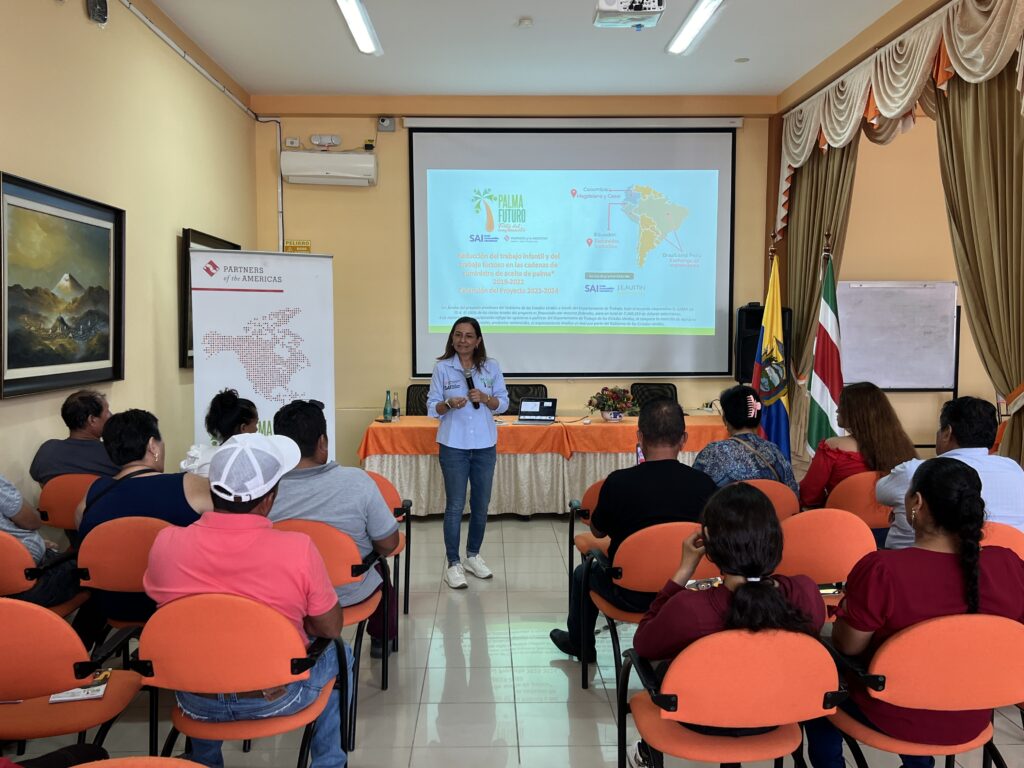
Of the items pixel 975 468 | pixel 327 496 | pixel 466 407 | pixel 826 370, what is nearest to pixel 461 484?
pixel 466 407

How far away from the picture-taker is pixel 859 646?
1.86 meters

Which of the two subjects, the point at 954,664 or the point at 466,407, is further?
the point at 466,407

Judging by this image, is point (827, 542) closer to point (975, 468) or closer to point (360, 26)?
point (975, 468)

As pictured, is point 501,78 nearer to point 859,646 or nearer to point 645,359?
point 645,359

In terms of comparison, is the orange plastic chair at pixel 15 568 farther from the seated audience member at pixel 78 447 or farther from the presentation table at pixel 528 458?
the presentation table at pixel 528 458

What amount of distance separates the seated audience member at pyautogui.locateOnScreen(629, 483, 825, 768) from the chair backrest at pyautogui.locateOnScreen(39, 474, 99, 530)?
8.33 ft

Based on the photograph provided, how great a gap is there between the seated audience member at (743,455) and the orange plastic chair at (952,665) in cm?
128

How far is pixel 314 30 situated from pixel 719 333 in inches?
162

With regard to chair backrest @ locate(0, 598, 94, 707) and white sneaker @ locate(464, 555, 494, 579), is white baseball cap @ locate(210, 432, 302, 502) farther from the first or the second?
white sneaker @ locate(464, 555, 494, 579)

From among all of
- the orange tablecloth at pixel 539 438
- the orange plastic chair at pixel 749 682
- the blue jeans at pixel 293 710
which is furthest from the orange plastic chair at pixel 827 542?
the orange tablecloth at pixel 539 438

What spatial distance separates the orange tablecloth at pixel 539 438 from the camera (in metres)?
5.44

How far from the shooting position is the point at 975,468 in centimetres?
253

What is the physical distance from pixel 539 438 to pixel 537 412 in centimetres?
24

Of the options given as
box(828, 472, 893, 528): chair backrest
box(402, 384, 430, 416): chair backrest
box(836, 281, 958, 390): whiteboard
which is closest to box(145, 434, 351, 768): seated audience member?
box(828, 472, 893, 528): chair backrest
